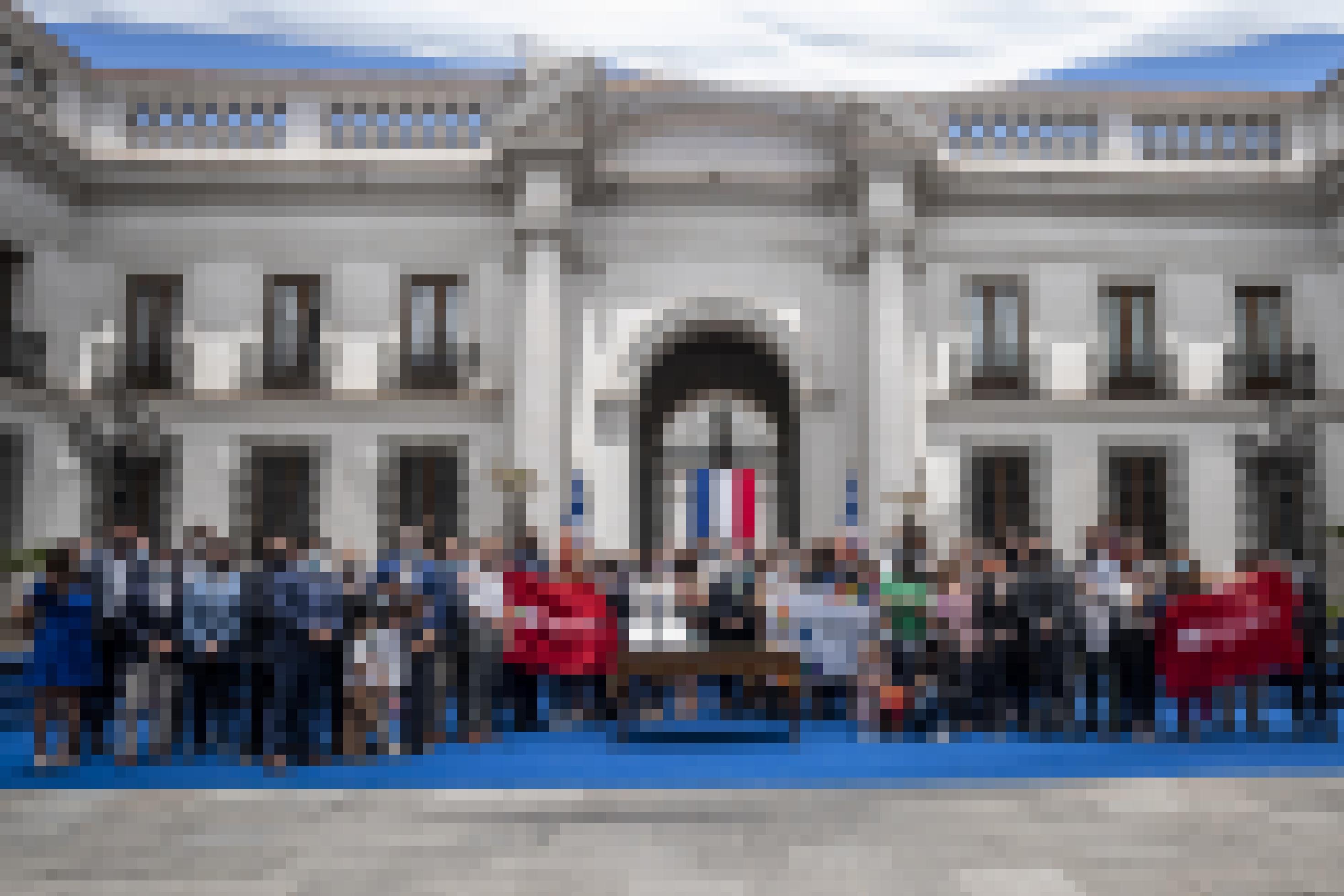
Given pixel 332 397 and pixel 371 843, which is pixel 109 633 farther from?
pixel 332 397

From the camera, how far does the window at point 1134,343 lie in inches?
742

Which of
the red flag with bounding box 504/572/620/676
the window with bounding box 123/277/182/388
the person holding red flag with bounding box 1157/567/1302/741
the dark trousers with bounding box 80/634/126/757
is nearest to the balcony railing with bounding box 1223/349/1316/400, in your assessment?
the person holding red flag with bounding box 1157/567/1302/741

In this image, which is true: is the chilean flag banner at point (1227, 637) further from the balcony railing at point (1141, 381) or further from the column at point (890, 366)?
the balcony railing at point (1141, 381)

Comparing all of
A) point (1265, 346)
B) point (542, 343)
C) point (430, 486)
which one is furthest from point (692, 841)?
point (1265, 346)

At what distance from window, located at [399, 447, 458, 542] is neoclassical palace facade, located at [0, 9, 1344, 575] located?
45 mm

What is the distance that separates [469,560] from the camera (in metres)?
10.2

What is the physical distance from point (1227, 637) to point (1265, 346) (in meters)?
10.4

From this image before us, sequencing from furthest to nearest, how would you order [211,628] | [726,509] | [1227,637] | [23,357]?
[23,357], [726,509], [1227,637], [211,628]

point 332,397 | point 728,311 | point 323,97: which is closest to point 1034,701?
point 728,311

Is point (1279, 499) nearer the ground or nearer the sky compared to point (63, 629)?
nearer the sky

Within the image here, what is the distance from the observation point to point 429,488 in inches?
740

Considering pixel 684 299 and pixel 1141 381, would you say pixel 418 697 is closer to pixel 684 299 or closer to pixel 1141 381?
pixel 684 299

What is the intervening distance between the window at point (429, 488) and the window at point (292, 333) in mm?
1982

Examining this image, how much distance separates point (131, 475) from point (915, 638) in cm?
1343
